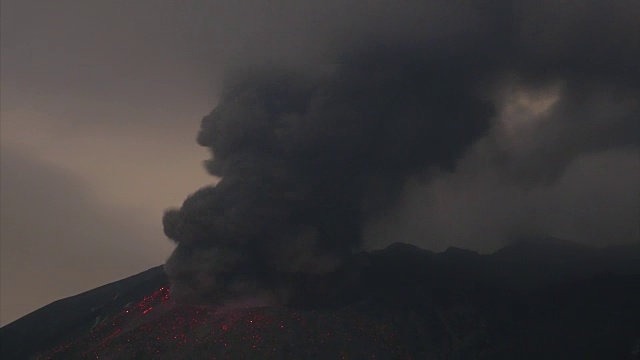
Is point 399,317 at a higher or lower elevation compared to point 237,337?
lower

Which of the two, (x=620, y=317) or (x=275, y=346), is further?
(x=620, y=317)

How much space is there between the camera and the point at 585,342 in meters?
75.6

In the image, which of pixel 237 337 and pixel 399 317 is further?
pixel 399 317

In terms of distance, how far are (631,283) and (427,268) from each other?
31876 mm

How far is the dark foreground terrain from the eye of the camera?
235 ft

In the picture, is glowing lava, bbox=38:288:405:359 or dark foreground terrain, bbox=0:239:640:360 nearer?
glowing lava, bbox=38:288:405:359

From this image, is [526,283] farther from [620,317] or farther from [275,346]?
[275,346]

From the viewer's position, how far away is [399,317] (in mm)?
86125

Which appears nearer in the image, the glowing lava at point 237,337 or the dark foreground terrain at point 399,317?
the glowing lava at point 237,337

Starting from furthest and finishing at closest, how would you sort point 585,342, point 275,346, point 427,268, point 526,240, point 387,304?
point 526,240 → point 427,268 → point 387,304 → point 585,342 → point 275,346

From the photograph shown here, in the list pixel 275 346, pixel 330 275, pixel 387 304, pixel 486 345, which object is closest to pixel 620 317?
pixel 486 345

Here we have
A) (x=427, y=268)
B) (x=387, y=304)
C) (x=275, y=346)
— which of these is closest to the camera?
(x=275, y=346)

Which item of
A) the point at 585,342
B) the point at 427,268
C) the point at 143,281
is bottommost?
the point at 585,342

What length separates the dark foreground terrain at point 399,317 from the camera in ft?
235
